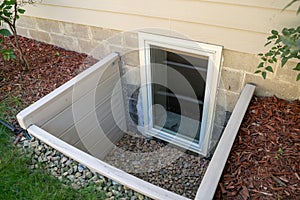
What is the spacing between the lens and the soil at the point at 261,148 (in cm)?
135

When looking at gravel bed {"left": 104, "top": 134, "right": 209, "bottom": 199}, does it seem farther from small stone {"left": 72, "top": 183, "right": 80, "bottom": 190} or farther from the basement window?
Answer: small stone {"left": 72, "top": 183, "right": 80, "bottom": 190}

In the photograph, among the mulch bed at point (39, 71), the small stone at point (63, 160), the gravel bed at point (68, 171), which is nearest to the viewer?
the gravel bed at point (68, 171)

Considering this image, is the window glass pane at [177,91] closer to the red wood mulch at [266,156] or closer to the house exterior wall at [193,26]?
the house exterior wall at [193,26]

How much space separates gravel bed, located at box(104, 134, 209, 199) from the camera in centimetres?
246

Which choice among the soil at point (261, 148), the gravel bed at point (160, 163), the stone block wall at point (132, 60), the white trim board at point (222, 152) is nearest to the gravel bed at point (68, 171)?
the white trim board at point (222, 152)

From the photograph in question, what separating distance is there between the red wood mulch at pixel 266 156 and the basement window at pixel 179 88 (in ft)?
1.83

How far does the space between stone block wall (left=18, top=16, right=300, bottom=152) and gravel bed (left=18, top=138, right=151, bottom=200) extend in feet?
3.79

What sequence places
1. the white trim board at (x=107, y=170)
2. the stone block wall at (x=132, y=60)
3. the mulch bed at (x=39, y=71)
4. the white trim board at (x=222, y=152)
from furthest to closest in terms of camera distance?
the mulch bed at (x=39, y=71), the stone block wall at (x=132, y=60), the white trim board at (x=107, y=170), the white trim board at (x=222, y=152)

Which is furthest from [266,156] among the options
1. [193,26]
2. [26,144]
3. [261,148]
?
[26,144]

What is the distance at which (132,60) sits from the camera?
255cm

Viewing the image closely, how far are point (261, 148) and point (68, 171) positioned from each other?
1291 mm

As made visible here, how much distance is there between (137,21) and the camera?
7.35 ft

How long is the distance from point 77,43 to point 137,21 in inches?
34.5

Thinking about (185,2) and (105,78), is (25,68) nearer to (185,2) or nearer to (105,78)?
(105,78)
